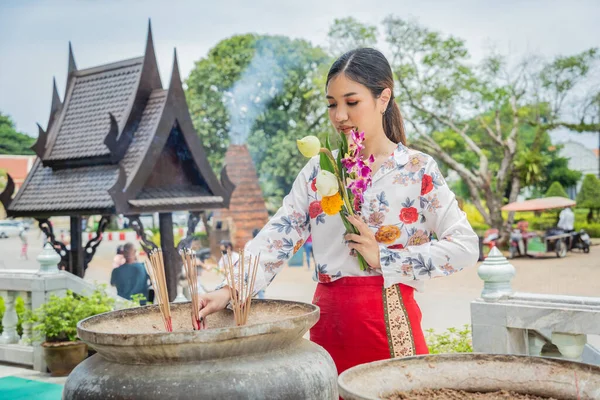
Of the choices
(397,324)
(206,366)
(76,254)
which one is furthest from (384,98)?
(76,254)

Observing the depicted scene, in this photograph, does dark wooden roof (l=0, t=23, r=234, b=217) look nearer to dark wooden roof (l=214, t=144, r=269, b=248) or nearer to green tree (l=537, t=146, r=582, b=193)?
dark wooden roof (l=214, t=144, r=269, b=248)

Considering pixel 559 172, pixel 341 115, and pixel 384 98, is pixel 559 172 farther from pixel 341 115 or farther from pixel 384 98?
pixel 341 115

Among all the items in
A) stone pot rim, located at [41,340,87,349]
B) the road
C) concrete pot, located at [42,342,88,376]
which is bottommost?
the road

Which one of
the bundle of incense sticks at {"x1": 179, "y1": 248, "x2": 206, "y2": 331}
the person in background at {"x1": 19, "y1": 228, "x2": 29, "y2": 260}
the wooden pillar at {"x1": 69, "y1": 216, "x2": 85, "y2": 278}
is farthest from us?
the person in background at {"x1": 19, "y1": 228, "x2": 29, "y2": 260}

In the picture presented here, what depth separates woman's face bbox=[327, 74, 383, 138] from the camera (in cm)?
185

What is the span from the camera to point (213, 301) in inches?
66.9

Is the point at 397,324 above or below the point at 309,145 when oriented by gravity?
below

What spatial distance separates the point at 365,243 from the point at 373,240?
0.08ft

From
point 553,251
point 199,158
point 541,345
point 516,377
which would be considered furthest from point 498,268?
point 553,251

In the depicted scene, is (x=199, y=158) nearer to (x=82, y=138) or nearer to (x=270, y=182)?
(x=82, y=138)

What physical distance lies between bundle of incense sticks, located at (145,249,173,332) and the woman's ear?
76 cm

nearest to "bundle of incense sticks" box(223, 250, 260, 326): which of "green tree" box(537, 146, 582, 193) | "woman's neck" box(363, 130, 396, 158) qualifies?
"woman's neck" box(363, 130, 396, 158)

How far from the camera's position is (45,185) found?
6.69 meters

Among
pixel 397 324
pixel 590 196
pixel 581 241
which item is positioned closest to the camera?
pixel 397 324
